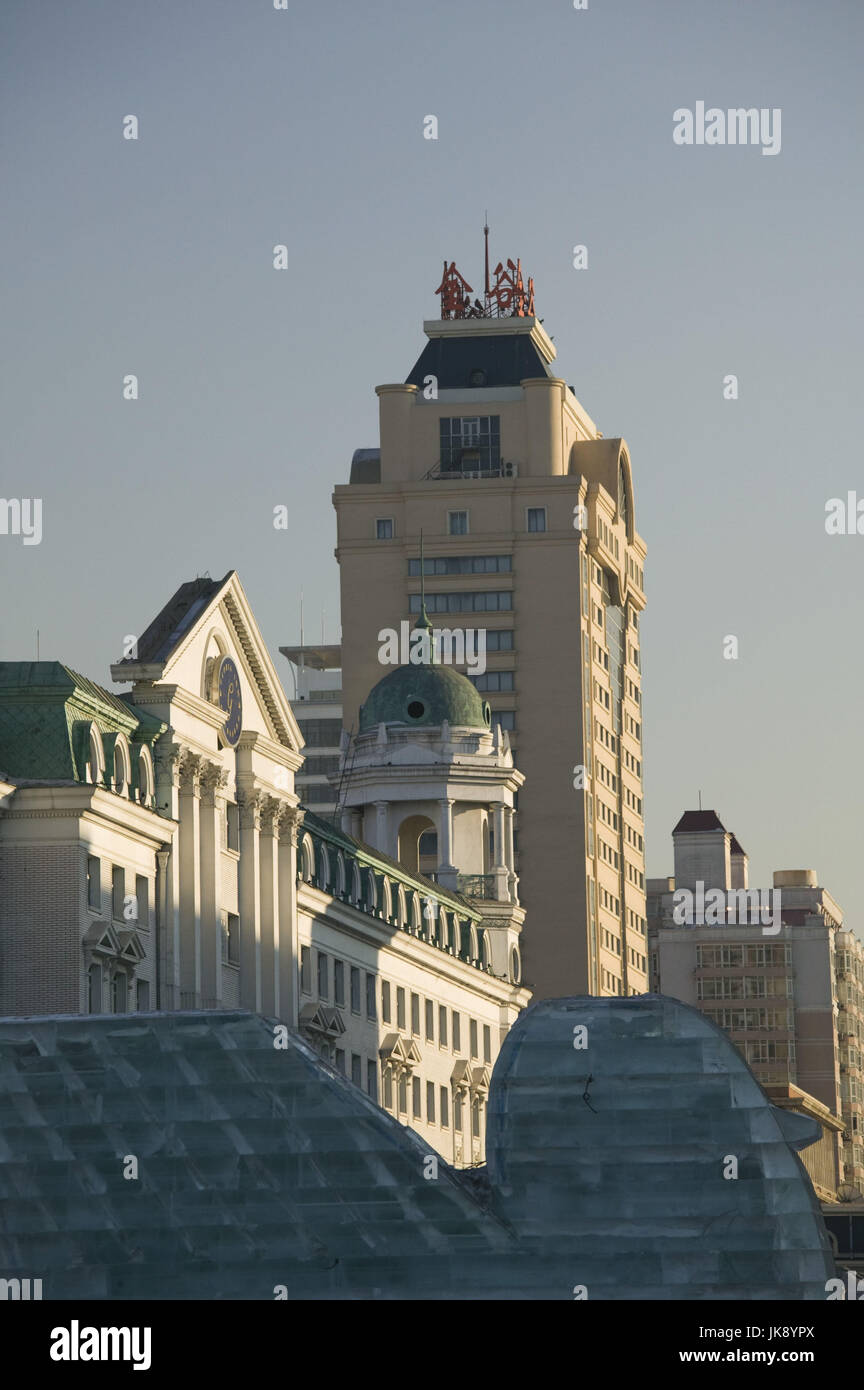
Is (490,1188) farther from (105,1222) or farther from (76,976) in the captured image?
(76,976)

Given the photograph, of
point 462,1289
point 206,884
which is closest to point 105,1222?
point 462,1289

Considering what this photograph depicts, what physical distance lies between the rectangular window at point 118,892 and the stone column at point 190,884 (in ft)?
21.3

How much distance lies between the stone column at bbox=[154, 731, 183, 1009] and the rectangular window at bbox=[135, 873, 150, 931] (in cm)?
156

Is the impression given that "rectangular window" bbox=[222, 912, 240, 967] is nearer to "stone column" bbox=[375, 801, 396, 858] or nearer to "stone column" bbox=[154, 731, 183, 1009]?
"stone column" bbox=[154, 731, 183, 1009]

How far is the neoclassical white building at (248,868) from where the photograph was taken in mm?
87062

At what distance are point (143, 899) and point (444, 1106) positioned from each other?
44160 mm

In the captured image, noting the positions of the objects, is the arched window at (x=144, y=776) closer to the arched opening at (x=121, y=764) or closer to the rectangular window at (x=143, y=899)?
the arched opening at (x=121, y=764)

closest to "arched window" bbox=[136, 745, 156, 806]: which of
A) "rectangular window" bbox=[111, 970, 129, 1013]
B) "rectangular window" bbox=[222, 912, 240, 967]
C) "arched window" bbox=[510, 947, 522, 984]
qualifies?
"rectangular window" bbox=[111, 970, 129, 1013]

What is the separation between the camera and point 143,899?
94062mm

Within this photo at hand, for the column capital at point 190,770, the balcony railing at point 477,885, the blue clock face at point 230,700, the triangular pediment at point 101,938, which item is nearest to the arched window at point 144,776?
the column capital at point 190,770

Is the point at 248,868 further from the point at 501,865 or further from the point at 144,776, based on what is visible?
the point at 501,865

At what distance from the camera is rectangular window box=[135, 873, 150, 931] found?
93.5 metres

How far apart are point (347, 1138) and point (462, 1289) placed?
3618 millimetres

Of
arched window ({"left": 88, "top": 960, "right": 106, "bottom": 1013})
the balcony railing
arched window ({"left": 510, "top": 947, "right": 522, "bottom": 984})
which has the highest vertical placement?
the balcony railing
